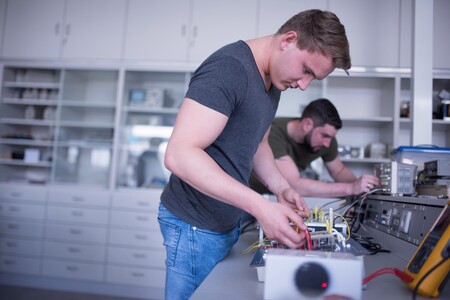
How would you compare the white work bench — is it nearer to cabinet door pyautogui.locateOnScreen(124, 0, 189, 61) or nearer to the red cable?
the red cable

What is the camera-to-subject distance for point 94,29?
309cm

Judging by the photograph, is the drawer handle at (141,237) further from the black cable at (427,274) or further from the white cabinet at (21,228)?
the black cable at (427,274)

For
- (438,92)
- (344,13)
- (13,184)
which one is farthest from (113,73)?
(438,92)

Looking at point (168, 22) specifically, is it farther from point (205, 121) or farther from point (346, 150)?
point (205, 121)

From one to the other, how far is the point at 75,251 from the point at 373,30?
3.05 meters

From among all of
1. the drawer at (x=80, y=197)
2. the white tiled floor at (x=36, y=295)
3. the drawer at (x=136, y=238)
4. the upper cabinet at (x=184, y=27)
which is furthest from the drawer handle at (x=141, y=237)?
the upper cabinet at (x=184, y=27)

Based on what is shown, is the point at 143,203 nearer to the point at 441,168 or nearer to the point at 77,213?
the point at 77,213

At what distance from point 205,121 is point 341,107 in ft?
8.95

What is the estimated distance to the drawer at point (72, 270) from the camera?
284cm

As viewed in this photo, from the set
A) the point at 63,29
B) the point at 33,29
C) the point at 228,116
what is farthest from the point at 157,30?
the point at 228,116

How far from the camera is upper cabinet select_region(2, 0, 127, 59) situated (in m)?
3.07

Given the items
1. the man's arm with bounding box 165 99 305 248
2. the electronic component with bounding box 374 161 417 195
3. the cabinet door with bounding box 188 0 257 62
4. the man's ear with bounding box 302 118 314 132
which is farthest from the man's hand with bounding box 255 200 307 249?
the cabinet door with bounding box 188 0 257 62

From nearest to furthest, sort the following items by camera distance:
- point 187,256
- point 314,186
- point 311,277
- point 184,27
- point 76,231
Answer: point 311,277 → point 187,256 → point 314,186 → point 76,231 → point 184,27

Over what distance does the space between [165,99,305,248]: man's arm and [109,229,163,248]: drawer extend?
87.3 inches
